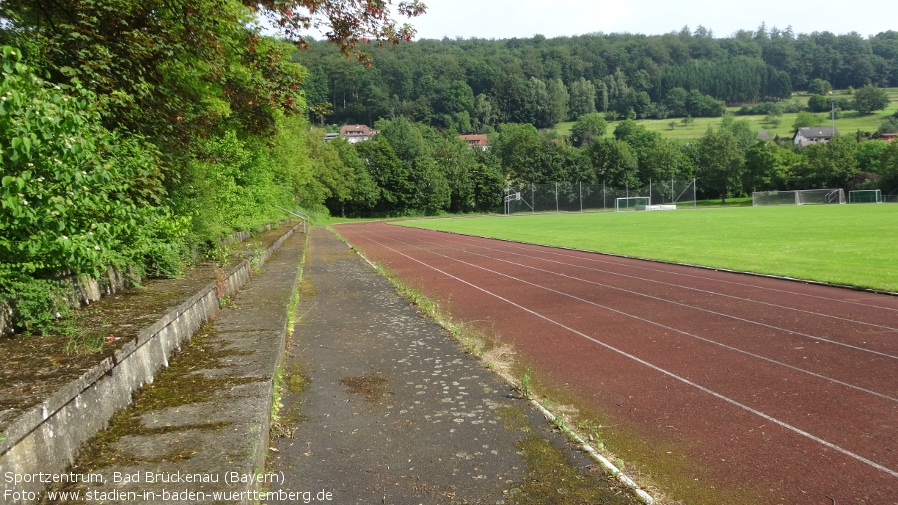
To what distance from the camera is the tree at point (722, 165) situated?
8312 centimetres

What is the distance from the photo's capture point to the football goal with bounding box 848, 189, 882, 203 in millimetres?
70081

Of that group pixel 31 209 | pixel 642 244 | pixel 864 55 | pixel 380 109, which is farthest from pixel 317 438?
pixel 864 55

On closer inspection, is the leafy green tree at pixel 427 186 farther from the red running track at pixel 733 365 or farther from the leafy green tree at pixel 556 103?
the leafy green tree at pixel 556 103

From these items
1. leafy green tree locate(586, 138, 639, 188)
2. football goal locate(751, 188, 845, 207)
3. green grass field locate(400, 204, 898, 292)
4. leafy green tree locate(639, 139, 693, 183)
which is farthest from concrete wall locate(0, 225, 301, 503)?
leafy green tree locate(639, 139, 693, 183)

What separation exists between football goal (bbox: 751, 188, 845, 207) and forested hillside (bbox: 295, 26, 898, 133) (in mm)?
79943

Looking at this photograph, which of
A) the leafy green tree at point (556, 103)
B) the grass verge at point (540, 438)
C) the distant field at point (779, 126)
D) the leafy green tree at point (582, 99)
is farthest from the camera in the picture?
the leafy green tree at point (582, 99)

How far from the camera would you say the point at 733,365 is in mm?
6398

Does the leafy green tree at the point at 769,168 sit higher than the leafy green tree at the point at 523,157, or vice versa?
the leafy green tree at the point at 523,157

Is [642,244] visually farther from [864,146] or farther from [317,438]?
[864,146]

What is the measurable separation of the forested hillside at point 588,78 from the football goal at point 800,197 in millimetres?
79943

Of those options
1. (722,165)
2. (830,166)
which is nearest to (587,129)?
(722,165)

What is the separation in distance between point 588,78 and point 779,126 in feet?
190

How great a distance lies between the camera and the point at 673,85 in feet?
562

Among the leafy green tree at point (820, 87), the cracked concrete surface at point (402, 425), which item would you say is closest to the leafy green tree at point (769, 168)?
the cracked concrete surface at point (402, 425)
